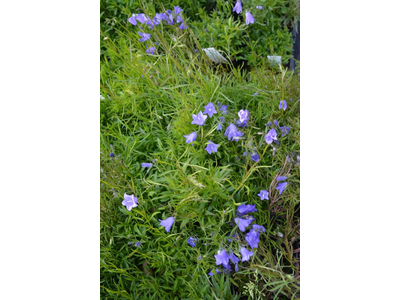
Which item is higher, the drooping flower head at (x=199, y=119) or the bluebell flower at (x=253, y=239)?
the drooping flower head at (x=199, y=119)

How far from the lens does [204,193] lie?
1057mm

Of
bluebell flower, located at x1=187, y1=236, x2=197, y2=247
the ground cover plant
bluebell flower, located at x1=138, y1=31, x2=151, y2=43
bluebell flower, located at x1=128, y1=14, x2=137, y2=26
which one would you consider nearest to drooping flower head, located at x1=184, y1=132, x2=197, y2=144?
the ground cover plant

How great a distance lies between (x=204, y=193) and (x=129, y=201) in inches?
9.6

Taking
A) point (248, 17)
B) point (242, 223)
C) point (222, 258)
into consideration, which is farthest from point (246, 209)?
point (248, 17)

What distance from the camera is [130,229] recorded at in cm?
114

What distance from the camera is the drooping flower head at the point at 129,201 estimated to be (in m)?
1.09

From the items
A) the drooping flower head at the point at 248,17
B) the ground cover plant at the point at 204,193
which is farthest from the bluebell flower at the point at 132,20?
the drooping flower head at the point at 248,17

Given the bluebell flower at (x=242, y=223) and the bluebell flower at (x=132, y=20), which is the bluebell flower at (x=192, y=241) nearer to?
the bluebell flower at (x=242, y=223)

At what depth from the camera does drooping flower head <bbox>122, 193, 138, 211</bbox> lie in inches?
43.1

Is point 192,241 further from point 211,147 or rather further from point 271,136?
point 271,136

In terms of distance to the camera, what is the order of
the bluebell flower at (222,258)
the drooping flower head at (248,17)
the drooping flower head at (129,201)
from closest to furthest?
the bluebell flower at (222,258), the drooping flower head at (129,201), the drooping flower head at (248,17)
